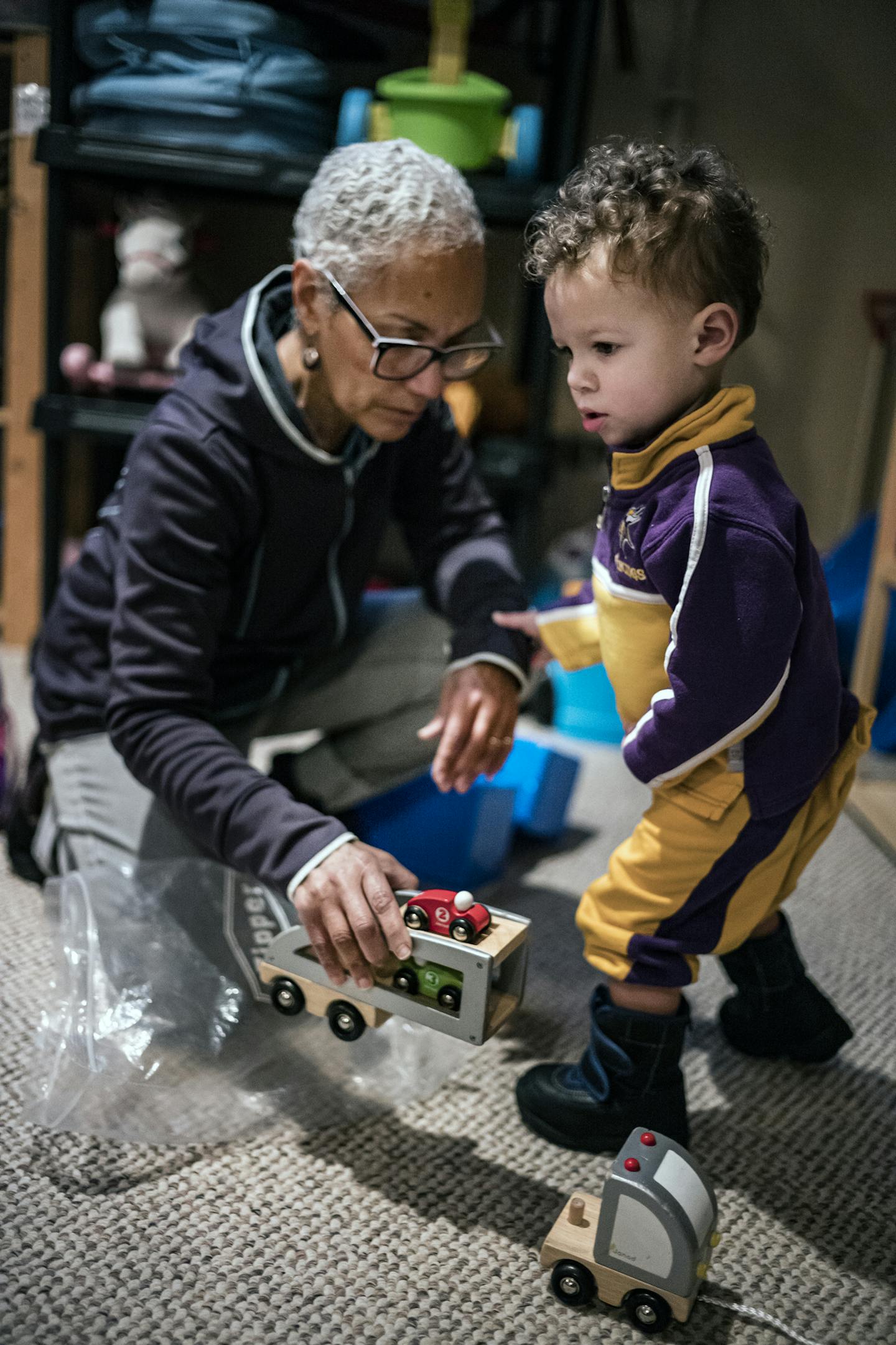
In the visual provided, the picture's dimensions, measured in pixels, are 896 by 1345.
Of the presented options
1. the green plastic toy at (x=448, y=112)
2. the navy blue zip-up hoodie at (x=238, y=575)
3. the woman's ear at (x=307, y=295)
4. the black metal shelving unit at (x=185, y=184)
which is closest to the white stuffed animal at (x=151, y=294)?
the black metal shelving unit at (x=185, y=184)

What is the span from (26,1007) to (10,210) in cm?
136

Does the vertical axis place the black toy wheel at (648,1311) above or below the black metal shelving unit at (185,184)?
below

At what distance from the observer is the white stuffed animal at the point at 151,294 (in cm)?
177

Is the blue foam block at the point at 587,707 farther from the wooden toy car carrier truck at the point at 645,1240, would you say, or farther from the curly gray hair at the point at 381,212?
the wooden toy car carrier truck at the point at 645,1240

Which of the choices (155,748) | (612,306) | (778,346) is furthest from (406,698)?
(778,346)

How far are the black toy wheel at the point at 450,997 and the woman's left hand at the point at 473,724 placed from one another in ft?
0.74

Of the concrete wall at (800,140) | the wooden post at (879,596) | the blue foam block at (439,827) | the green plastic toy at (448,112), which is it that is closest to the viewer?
the blue foam block at (439,827)

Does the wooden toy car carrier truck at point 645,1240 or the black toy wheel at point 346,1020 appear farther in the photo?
the black toy wheel at point 346,1020

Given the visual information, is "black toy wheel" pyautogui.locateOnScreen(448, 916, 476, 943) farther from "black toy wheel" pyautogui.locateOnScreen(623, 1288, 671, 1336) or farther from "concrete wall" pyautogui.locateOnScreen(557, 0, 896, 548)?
"concrete wall" pyautogui.locateOnScreen(557, 0, 896, 548)

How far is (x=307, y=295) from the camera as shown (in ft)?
3.17

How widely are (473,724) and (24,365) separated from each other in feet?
4.11

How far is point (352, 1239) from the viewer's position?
784 millimetres

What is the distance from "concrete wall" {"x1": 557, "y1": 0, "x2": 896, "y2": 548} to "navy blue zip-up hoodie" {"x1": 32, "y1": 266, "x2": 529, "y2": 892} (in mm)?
1133

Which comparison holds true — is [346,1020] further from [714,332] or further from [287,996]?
[714,332]
